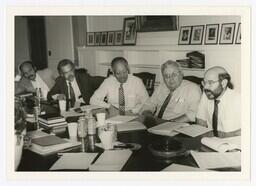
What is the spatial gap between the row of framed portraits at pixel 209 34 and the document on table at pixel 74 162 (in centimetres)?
85

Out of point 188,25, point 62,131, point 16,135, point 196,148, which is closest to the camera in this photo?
point 196,148

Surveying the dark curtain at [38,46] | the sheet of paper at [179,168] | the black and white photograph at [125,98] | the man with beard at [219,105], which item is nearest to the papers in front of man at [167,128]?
the black and white photograph at [125,98]

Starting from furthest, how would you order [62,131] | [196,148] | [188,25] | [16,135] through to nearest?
[188,25], [62,131], [16,135], [196,148]

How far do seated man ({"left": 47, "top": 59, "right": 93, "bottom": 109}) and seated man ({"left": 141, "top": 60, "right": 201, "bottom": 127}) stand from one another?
1.14 feet

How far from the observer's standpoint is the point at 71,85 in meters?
1.85

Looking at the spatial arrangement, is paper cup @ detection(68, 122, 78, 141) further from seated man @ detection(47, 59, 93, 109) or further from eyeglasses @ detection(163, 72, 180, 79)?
eyeglasses @ detection(163, 72, 180, 79)

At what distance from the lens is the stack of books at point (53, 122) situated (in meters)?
1.67

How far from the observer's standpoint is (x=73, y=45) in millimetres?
1754

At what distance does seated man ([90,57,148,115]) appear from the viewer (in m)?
1.82

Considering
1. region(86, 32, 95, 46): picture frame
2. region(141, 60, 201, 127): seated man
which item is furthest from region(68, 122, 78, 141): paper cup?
region(86, 32, 95, 46): picture frame
